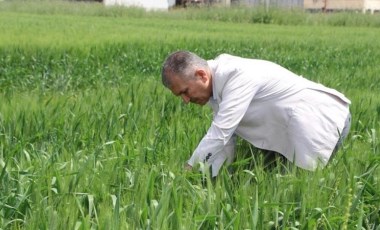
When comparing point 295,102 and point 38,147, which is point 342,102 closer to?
point 295,102

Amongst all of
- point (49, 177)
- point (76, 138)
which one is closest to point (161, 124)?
point (76, 138)

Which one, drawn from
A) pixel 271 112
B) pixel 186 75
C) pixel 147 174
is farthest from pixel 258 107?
pixel 147 174

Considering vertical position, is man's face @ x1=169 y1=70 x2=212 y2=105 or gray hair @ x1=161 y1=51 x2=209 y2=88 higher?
gray hair @ x1=161 y1=51 x2=209 y2=88

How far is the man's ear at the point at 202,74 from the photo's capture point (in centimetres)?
316

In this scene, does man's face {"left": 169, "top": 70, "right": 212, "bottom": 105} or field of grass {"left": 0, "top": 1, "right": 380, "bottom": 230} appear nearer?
field of grass {"left": 0, "top": 1, "right": 380, "bottom": 230}

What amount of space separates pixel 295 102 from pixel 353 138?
41cm

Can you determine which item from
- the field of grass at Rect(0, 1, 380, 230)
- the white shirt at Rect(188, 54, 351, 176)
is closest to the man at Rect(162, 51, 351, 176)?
the white shirt at Rect(188, 54, 351, 176)

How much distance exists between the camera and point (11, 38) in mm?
10203

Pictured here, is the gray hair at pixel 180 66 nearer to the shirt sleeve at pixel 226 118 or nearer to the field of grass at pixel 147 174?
the shirt sleeve at pixel 226 118

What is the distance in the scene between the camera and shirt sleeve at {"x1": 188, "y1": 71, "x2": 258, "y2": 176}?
10.3 feet

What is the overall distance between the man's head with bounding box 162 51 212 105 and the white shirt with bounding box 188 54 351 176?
0.09 meters

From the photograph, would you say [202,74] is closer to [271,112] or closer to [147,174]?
[271,112]

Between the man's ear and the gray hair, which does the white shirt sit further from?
the gray hair

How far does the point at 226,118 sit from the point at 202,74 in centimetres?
23
